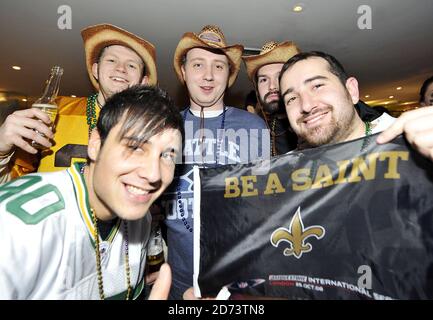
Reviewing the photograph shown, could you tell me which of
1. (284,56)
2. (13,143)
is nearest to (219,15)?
(284,56)

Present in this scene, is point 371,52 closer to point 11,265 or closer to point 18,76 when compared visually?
point 11,265

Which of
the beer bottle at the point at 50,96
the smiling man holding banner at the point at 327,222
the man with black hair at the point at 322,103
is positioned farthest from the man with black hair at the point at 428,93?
the beer bottle at the point at 50,96

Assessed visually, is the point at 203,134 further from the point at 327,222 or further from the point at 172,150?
the point at 327,222

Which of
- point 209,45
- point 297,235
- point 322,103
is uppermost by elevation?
point 209,45

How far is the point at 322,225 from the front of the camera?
3.86 feet

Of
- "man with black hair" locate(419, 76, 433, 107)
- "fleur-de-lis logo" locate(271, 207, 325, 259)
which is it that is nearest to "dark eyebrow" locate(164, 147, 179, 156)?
"fleur-de-lis logo" locate(271, 207, 325, 259)

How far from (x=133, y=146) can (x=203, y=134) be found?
37.9 inches

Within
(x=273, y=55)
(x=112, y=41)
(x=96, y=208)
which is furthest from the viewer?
(x=273, y=55)

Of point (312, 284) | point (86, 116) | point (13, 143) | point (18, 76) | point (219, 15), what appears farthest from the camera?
point (18, 76)

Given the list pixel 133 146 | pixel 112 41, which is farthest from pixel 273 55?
pixel 133 146

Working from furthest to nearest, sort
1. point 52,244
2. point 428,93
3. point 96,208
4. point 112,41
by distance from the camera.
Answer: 1. point 428,93
2. point 112,41
3. point 96,208
4. point 52,244

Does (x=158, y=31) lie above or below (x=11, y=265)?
above

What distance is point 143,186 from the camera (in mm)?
1244

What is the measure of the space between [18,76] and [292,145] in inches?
342
